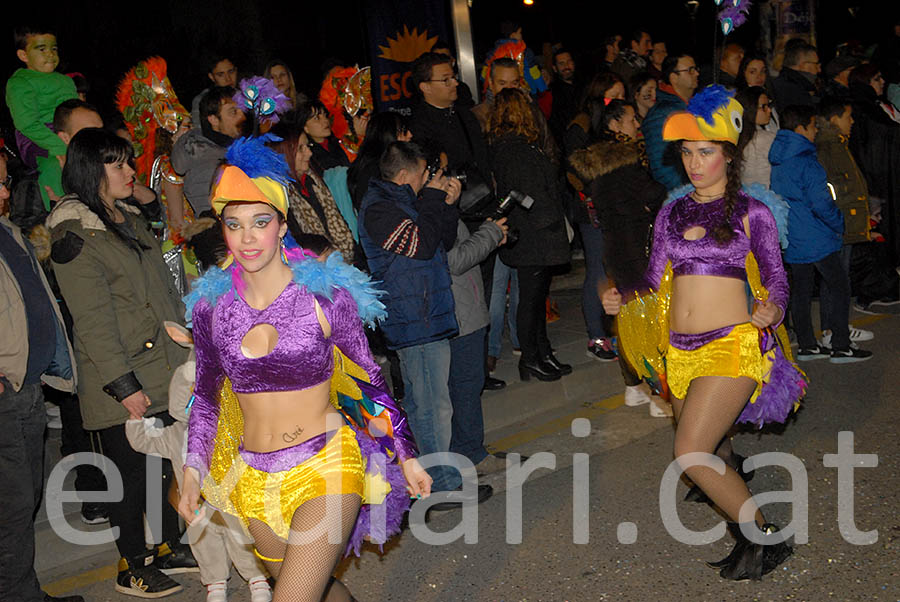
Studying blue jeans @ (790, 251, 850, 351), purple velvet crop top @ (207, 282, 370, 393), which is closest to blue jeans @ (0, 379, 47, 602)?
purple velvet crop top @ (207, 282, 370, 393)

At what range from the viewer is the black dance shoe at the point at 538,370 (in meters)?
7.02

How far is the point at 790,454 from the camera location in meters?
5.52

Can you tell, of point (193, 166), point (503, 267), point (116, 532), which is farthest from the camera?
point (503, 267)

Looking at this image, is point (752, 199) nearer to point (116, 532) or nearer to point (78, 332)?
point (78, 332)

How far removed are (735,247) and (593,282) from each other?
11.1 feet

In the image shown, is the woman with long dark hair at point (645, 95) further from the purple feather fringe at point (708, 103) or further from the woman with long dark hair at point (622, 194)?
the purple feather fringe at point (708, 103)

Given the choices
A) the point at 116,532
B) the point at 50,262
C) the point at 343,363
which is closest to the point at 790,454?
the point at 343,363

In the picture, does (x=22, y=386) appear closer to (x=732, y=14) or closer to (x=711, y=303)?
(x=711, y=303)

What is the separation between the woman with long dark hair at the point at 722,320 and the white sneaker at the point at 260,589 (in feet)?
6.59

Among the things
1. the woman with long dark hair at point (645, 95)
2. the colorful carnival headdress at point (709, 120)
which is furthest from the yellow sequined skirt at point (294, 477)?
the woman with long dark hair at point (645, 95)

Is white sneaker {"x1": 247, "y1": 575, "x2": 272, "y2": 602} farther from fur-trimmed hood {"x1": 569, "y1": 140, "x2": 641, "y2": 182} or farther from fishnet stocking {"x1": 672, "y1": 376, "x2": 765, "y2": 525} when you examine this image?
fur-trimmed hood {"x1": 569, "y1": 140, "x2": 641, "y2": 182}

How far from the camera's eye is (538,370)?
7.02 metres

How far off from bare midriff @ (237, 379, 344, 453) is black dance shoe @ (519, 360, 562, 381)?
12.5 feet

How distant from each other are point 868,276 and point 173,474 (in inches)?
278
